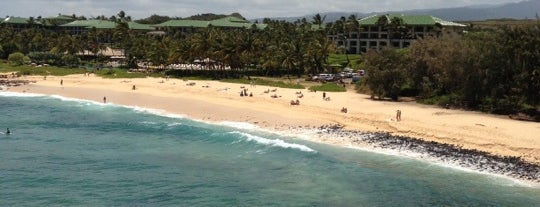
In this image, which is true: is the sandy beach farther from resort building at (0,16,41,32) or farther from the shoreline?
resort building at (0,16,41,32)

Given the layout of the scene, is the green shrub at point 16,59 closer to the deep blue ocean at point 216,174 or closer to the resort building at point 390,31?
the resort building at point 390,31

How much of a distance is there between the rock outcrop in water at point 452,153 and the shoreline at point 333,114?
0.37ft

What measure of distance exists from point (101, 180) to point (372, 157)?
55.1 feet

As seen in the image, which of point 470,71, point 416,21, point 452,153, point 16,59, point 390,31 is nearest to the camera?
point 452,153

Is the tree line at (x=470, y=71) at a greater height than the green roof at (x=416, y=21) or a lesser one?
lesser

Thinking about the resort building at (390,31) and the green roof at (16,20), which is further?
the green roof at (16,20)

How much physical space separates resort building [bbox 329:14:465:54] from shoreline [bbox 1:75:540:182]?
143 feet

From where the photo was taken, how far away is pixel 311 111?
53750mm

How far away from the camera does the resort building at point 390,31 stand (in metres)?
108

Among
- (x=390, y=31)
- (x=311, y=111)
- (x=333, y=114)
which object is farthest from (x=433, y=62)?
(x=390, y=31)

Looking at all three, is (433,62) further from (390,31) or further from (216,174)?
(390,31)

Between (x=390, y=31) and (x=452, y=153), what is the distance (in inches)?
2911

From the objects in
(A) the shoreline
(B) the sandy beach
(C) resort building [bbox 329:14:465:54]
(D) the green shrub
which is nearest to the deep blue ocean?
(A) the shoreline

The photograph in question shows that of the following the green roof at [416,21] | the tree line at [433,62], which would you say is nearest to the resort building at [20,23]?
the tree line at [433,62]
